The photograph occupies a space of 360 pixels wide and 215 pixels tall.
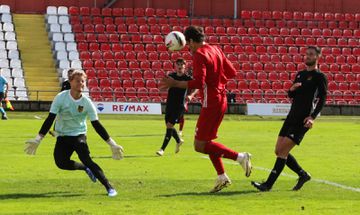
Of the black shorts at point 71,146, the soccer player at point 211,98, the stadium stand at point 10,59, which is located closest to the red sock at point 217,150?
the soccer player at point 211,98

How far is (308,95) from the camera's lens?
41.1 feet

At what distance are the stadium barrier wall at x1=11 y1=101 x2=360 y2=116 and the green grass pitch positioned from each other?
16.1m

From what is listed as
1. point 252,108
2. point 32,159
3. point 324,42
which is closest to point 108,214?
point 32,159

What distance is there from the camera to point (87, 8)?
51.2m

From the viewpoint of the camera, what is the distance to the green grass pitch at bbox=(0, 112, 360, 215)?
1070 centimetres

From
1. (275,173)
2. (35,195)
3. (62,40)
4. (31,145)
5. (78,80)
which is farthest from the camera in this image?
(62,40)

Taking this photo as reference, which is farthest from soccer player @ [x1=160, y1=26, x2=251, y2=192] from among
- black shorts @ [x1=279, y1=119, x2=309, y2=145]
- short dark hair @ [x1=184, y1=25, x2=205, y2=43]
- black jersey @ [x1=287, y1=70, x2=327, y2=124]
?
black jersey @ [x1=287, y1=70, x2=327, y2=124]

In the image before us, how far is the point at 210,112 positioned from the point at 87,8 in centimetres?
4003

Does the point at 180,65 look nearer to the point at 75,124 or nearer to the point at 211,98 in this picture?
the point at 211,98

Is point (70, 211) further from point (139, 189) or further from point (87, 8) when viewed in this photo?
point (87, 8)

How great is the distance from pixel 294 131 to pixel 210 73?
1633mm

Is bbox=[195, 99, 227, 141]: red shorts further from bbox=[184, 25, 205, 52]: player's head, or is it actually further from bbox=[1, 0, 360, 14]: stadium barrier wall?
bbox=[1, 0, 360, 14]: stadium barrier wall

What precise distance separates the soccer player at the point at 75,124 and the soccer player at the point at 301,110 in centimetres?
245

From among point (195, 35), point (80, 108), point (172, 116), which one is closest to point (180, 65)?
point (172, 116)
